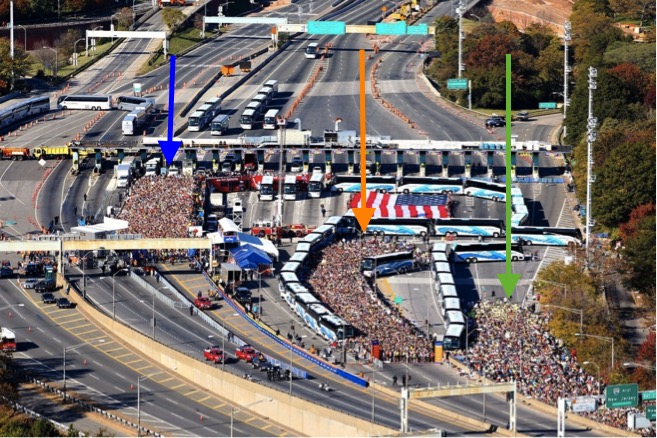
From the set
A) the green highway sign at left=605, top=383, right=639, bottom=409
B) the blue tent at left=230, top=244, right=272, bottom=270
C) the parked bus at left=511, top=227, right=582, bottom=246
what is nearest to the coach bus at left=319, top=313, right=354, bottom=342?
the blue tent at left=230, top=244, right=272, bottom=270

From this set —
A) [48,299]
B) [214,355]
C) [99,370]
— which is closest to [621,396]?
[214,355]

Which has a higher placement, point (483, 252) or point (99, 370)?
point (483, 252)

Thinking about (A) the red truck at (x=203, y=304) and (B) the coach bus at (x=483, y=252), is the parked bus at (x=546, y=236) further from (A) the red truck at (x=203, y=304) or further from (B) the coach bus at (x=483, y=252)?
(A) the red truck at (x=203, y=304)

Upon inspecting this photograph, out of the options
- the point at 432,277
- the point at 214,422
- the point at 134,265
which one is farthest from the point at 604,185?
the point at 214,422

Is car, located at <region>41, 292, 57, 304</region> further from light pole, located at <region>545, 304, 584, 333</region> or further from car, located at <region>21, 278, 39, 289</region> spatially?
light pole, located at <region>545, 304, 584, 333</region>

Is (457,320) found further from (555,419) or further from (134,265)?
(134,265)

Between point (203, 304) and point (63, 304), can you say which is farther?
point (63, 304)

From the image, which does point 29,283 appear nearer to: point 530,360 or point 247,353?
point 247,353
